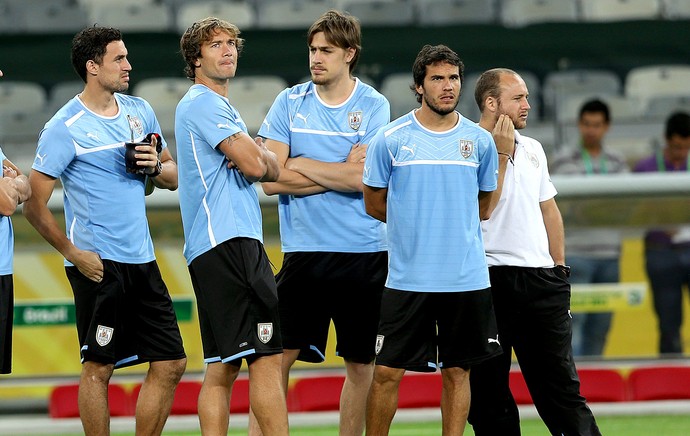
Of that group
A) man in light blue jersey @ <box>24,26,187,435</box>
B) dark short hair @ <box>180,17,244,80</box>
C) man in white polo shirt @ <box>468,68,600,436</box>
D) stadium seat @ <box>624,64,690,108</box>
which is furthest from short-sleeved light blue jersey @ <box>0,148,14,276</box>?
stadium seat @ <box>624,64,690,108</box>

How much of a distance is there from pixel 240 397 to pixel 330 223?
2.29 meters

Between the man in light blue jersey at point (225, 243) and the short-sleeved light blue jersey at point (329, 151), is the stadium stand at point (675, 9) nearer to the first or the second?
the short-sleeved light blue jersey at point (329, 151)

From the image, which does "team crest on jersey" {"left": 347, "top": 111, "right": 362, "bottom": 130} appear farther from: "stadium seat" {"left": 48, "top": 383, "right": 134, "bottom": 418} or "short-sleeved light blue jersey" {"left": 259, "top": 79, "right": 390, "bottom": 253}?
"stadium seat" {"left": 48, "top": 383, "right": 134, "bottom": 418}

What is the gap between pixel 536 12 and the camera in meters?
12.4

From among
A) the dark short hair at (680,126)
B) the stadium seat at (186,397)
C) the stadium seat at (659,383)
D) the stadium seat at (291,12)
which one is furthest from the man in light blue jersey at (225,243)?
the stadium seat at (291,12)

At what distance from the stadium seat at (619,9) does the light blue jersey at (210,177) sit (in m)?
8.16

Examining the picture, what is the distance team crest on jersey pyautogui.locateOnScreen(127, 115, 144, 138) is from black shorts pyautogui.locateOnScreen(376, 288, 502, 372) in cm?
140

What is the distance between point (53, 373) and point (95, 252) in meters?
2.45

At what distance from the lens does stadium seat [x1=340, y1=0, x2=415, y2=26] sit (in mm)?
12227

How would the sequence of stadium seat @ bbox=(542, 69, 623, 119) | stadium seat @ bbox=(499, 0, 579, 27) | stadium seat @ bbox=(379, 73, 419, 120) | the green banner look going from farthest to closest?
stadium seat @ bbox=(499, 0, 579, 27)
stadium seat @ bbox=(542, 69, 623, 119)
stadium seat @ bbox=(379, 73, 419, 120)
the green banner

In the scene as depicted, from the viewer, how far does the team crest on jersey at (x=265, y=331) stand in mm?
5055

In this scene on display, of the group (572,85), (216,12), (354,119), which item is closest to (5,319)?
(354,119)

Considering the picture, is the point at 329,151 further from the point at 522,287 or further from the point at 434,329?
the point at 522,287

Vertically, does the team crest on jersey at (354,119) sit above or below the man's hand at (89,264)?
above
